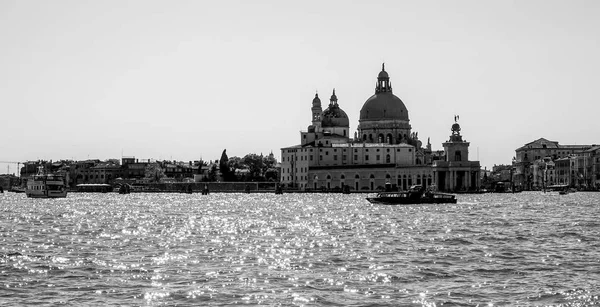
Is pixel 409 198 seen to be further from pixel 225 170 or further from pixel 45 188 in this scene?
pixel 225 170

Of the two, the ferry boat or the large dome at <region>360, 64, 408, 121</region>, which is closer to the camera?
the ferry boat

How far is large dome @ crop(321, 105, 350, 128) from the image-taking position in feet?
579

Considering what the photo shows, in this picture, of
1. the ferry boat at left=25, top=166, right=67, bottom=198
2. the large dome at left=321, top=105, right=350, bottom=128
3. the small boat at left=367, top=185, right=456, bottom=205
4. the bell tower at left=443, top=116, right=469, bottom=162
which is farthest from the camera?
the large dome at left=321, top=105, right=350, bottom=128

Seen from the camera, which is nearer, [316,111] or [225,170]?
[316,111]

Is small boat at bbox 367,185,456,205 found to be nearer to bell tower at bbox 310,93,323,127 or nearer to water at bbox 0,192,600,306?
water at bbox 0,192,600,306

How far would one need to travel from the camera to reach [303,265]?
34.7 metres

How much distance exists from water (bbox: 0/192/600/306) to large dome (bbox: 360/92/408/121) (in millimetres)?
115451

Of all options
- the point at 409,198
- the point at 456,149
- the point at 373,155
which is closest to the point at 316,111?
the point at 373,155

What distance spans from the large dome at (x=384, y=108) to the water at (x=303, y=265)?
379ft

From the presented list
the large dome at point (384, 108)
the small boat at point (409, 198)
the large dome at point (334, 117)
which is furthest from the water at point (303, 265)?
the large dome at point (334, 117)

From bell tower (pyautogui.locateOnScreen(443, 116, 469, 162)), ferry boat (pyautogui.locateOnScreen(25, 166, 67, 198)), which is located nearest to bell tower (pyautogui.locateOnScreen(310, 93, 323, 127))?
bell tower (pyautogui.locateOnScreen(443, 116, 469, 162))

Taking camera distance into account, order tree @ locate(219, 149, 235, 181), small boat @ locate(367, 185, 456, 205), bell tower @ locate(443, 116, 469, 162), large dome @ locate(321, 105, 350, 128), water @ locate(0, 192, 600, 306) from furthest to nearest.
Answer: tree @ locate(219, 149, 235, 181) → large dome @ locate(321, 105, 350, 128) → bell tower @ locate(443, 116, 469, 162) → small boat @ locate(367, 185, 456, 205) → water @ locate(0, 192, 600, 306)

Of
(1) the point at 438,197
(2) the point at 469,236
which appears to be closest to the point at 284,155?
(1) the point at 438,197

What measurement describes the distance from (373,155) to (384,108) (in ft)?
34.6
